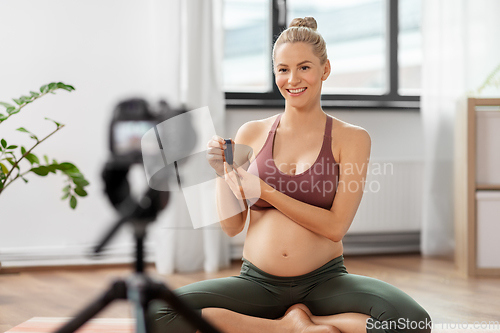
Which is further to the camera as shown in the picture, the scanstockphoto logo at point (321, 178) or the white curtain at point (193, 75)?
the white curtain at point (193, 75)

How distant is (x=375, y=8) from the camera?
2.92 metres

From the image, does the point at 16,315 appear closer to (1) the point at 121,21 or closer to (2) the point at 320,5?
(1) the point at 121,21

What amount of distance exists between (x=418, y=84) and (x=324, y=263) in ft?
7.01

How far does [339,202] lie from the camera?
119 centimetres

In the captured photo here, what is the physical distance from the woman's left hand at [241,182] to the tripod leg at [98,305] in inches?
19.5

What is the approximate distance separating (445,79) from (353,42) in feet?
2.04

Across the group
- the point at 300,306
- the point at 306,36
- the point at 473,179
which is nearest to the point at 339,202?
the point at 300,306

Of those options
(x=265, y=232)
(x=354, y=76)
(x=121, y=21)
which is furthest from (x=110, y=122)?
(x=354, y=76)

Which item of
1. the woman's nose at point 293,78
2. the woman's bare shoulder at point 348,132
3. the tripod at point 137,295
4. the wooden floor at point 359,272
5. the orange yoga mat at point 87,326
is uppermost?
the woman's nose at point 293,78

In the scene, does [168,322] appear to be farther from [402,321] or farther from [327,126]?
[327,126]

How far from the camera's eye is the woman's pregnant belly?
1174 millimetres

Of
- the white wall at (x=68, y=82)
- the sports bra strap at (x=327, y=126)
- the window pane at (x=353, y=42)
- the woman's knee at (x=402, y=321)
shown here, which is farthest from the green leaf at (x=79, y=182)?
the window pane at (x=353, y=42)

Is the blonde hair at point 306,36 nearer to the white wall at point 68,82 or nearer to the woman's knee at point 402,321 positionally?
the woman's knee at point 402,321

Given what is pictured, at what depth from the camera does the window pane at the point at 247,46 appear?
2.73 meters
